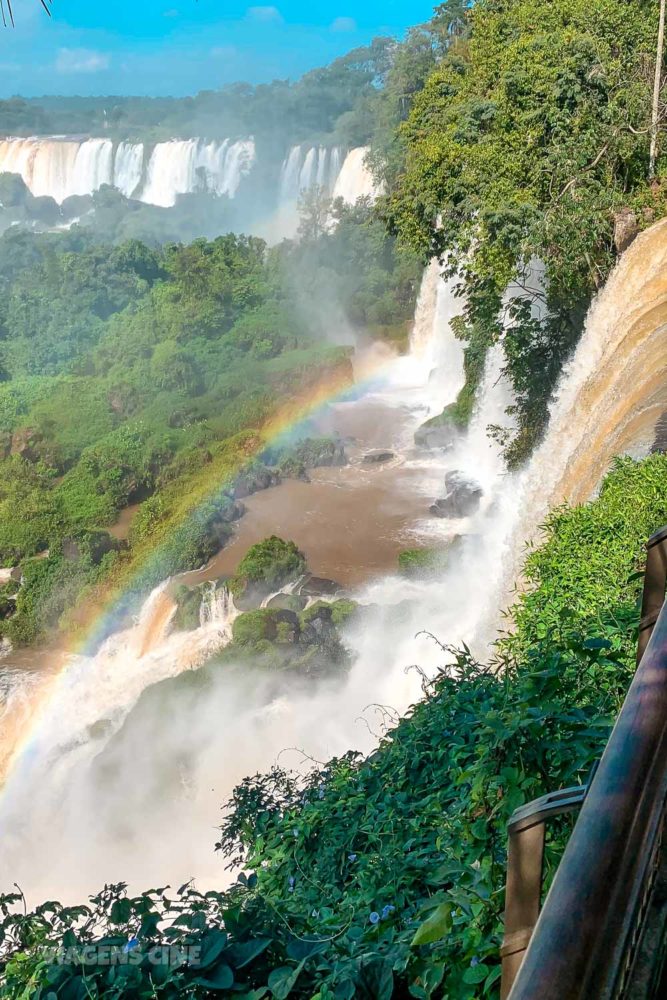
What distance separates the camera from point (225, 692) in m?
11.5

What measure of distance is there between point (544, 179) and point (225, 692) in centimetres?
844

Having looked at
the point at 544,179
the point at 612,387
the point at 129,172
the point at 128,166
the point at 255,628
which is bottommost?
the point at 255,628

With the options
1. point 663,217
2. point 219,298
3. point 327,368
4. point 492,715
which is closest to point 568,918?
point 492,715

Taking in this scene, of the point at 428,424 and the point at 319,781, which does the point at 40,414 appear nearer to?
the point at 428,424

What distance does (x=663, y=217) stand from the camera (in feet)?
35.8

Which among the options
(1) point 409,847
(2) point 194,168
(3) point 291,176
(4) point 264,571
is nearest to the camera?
(1) point 409,847

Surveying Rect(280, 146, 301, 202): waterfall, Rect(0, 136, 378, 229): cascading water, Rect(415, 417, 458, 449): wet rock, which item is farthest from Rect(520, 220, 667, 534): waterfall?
Rect(280, 146, 301, 202): waterfall

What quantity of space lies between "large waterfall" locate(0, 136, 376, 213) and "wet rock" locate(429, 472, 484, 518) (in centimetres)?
3160

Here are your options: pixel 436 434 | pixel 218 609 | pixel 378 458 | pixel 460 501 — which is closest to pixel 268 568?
pixel 218 609

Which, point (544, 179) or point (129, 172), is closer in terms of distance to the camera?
point (544, 179)

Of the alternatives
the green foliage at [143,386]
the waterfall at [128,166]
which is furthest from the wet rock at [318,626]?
the waterfall at [128,166]

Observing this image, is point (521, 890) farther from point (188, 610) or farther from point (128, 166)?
point (128, 166)

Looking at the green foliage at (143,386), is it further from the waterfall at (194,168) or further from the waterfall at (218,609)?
the waterfall at (194,168)

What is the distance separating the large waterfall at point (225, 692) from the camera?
8.54m
